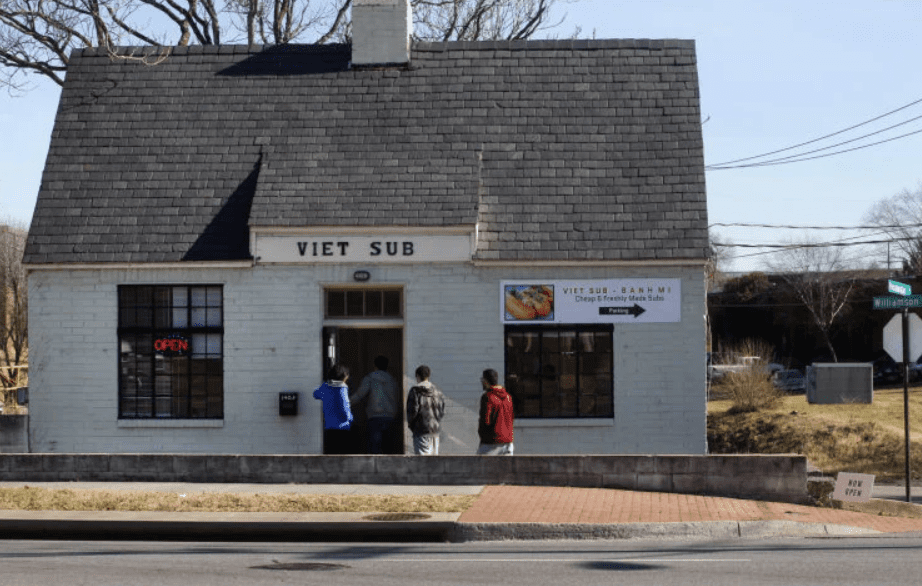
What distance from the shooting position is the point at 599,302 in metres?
18.7

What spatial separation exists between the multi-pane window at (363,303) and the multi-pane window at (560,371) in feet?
6.13

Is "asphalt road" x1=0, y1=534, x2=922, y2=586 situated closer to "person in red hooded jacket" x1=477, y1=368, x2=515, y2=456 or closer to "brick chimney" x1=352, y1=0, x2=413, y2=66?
"person in red hooded jacket" x1=477, y1=368, x2=515, y2=456

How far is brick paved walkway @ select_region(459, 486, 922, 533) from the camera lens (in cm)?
1327

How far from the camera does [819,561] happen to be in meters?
10.8

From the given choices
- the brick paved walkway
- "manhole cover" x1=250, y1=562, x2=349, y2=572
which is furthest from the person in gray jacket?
"manhole cover" x1=250, y1=562, x2=349, y2=572

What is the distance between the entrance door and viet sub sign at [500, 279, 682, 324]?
2074mm

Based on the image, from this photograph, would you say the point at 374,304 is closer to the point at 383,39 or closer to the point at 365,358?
the point at 365,358

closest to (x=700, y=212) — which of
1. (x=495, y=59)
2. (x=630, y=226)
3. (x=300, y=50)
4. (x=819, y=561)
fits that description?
(x=630, y=226)

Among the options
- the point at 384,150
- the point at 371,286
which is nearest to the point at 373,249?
the point at 371,286

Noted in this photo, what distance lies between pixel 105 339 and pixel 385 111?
5.54m

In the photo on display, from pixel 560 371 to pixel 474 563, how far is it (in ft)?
27.0

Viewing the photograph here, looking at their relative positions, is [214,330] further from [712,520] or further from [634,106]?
[712,520]

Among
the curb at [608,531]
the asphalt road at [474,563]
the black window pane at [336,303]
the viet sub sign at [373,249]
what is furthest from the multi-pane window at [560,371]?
the asphalt road at [474,563]

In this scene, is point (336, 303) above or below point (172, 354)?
above
